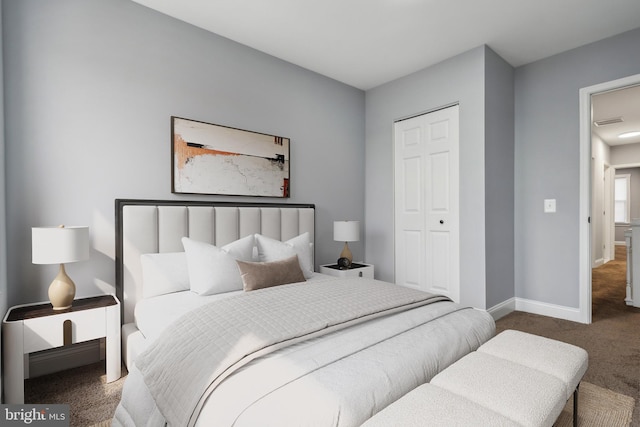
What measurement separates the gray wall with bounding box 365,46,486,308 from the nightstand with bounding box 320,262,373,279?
1.63 ft

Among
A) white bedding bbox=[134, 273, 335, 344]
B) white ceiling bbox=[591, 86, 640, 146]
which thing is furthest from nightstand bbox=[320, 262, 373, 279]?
white ceiling bbox=[591, 86, 640, 146]

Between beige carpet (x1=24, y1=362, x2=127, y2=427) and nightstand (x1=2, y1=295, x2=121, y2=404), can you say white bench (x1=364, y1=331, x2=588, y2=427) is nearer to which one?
beige carpet (x1=24, y1=362, x2=127, y2=427)

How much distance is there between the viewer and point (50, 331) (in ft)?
6.20

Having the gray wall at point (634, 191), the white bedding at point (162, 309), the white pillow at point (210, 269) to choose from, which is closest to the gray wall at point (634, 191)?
the gray wall at point (634, 191)

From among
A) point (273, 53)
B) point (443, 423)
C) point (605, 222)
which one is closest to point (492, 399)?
point (443, 423)

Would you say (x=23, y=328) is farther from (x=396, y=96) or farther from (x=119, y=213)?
(x=396, y=96)

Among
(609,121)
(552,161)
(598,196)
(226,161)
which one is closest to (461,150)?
(552,161)

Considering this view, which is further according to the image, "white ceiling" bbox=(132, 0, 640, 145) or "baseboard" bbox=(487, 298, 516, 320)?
"baseboard" bbox=(487, 298, 516, 320)

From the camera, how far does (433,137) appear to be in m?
3.65

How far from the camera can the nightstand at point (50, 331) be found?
5.86 ft

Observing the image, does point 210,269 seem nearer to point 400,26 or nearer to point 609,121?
point 400,26

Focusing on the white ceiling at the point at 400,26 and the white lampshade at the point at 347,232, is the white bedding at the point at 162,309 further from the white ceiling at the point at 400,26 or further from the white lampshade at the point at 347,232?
the white ceiling at the point at 400,26

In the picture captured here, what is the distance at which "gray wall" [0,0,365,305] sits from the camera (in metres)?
2.12

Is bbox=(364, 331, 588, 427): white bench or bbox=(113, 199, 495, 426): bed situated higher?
bbox=(113, 199, 495, 426): bed
